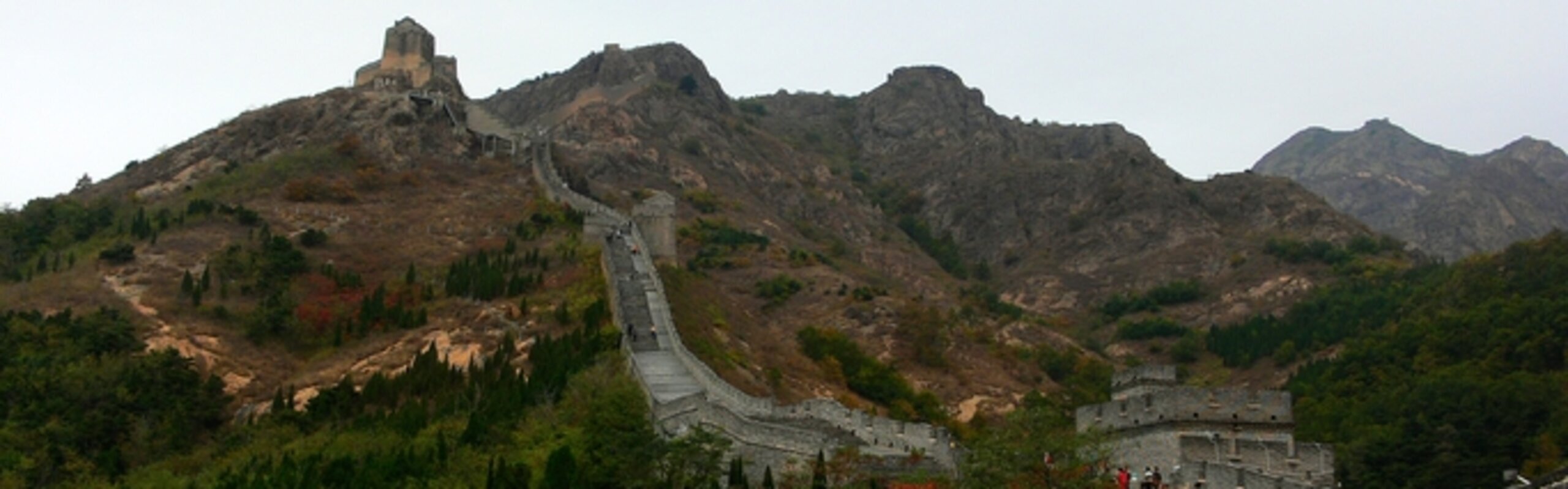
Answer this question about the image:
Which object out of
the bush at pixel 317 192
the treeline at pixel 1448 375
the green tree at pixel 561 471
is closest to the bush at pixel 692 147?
the bush at pixel 317 192

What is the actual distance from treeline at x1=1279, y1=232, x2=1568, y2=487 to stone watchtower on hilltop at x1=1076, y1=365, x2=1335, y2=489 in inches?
627

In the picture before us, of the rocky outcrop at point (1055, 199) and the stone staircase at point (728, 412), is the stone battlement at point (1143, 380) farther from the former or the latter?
the rocky outcrop at point (1055, 199)

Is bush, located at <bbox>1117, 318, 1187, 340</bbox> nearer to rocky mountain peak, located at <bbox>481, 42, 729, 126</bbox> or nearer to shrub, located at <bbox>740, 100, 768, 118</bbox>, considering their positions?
rocky mountain peak, located at <bbox>481, 42, 729, 126</bbox>

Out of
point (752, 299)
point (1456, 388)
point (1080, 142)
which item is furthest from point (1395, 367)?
point (1080, 142)

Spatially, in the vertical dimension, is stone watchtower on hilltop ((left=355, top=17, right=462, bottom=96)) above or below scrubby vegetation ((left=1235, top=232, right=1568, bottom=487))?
above

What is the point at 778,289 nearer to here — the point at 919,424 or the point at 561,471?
the point at 919,424

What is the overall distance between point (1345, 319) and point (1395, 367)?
21184 millimetres

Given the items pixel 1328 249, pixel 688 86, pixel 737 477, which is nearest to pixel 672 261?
pixel 737 477

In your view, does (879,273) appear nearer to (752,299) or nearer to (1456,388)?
(752,299)

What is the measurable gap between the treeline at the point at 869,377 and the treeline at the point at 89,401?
27.4m

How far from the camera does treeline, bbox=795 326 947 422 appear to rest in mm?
69562

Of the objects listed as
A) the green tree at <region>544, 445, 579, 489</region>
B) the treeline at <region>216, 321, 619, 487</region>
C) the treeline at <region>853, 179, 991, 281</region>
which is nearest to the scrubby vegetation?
the treeline at <region>216, 321, 619, 487</region>

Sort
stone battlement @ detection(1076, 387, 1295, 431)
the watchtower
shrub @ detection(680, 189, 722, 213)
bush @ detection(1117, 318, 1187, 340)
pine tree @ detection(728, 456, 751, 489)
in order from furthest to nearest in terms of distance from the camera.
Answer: shrub @ detection(680, 189, 722, 213), bush @ detection(1117, 318, 1187, 340), the watchtower, pine tree @ detection(728, 456, 751, 489), stone battlement @ detection(1076, 387, 1295, 431)

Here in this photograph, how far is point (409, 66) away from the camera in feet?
350
